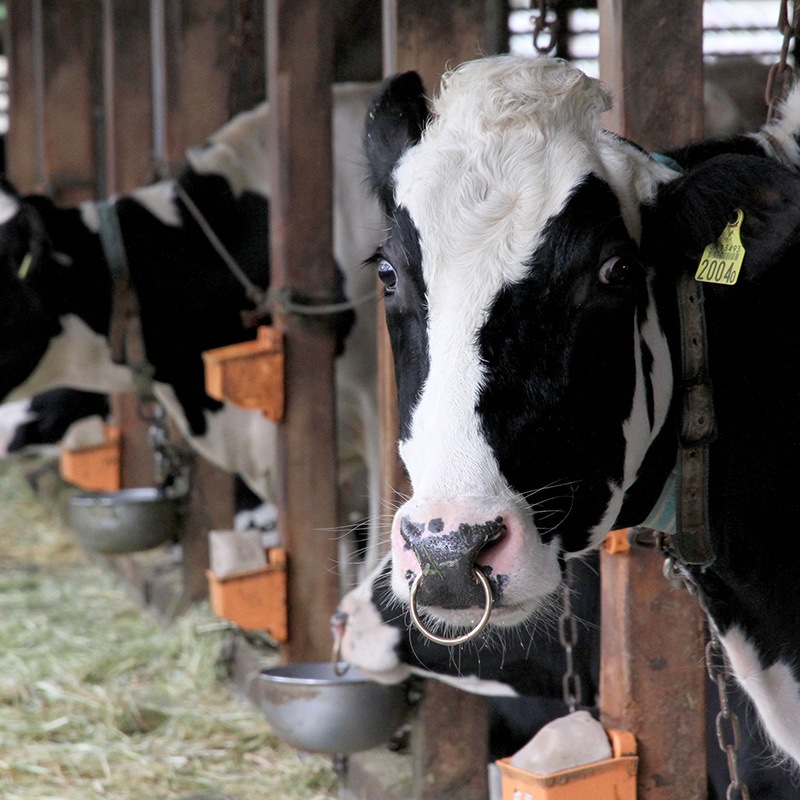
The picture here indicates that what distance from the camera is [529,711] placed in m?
3.06

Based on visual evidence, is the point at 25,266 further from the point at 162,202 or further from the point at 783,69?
the point at 783,69

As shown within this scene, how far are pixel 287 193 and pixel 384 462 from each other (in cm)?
105

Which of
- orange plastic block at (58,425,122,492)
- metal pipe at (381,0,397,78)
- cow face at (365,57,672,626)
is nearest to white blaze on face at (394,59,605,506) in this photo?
cow face at (365,57,672,626)

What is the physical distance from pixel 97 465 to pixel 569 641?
3.61 meters

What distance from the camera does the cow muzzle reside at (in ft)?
4.93

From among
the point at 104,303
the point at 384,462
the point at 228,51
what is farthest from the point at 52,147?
the point at 384,462

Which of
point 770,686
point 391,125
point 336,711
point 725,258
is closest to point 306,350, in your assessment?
point 336,711

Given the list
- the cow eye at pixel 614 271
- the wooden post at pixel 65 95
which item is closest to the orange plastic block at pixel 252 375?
the cow eye at pixel 614 271

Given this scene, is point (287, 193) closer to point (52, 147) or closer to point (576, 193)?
point (576, 193)

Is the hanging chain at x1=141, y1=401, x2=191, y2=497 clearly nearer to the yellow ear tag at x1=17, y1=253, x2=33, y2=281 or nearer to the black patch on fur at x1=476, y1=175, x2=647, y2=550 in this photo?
the yellow ear tag at x1=17, y1=253, x2=33, y2=281

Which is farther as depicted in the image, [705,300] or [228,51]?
[228,51]

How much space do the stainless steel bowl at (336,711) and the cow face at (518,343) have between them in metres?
1.26

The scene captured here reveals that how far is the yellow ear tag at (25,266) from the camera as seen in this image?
412 cm

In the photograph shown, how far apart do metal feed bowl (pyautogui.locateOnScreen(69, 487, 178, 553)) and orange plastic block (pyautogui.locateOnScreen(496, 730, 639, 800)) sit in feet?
9.74
